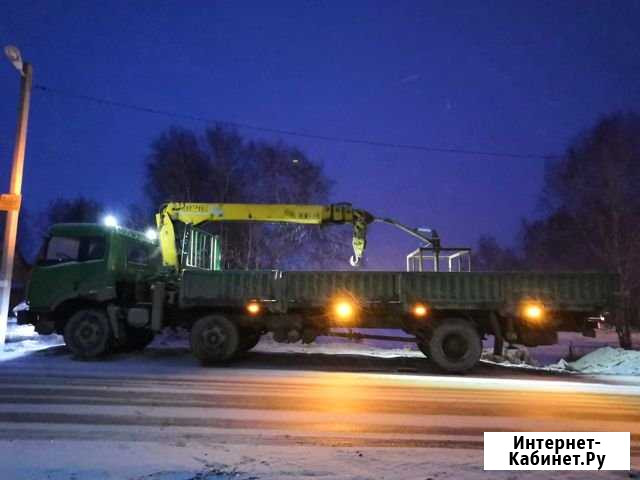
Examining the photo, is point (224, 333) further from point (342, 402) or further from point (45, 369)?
point (342, 402)

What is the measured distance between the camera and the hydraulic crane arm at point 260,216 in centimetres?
1545

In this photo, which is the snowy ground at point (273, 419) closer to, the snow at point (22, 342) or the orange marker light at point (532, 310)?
the orange marker light at point (532, 310)

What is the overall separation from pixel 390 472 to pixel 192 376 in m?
7.39

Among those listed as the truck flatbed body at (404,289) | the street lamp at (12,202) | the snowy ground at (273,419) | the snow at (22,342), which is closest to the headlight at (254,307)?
the truck flatbed body at (404,289)

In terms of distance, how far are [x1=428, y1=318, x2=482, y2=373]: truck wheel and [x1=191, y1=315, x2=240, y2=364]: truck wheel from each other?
5.05 meters

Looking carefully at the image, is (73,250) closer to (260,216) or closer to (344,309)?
(260,216)

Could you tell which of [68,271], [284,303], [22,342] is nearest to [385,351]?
[284,303]

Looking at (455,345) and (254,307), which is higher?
(254,307)

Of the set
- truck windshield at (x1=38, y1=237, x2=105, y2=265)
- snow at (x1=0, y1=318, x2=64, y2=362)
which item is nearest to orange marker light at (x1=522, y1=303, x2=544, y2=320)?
truck windshield at (x1=38, y1=237, x2=105, y2=265)

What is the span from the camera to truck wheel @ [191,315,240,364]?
43.8 ft

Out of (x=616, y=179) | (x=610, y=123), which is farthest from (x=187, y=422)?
(x=610, y=123)

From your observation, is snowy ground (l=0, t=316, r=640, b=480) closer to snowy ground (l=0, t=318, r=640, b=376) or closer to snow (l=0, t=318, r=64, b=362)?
snow (l=0, t=318, r=64, b=362)

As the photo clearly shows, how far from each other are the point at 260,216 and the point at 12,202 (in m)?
7.18

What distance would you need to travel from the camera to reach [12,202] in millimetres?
15125
